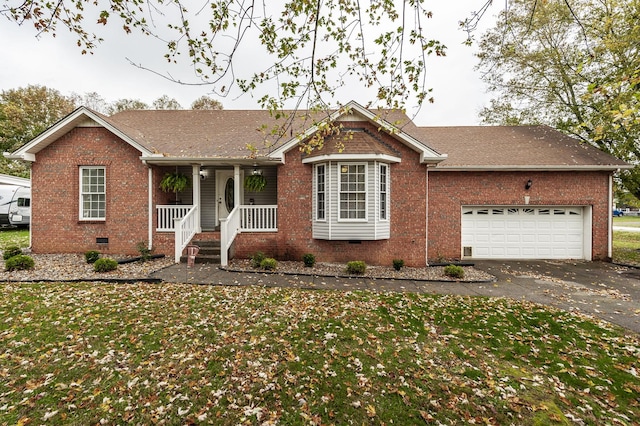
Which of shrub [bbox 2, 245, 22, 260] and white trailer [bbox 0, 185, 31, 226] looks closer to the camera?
shrub [bbox 2, 245, 22, 260]

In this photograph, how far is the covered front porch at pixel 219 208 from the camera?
9.36 m

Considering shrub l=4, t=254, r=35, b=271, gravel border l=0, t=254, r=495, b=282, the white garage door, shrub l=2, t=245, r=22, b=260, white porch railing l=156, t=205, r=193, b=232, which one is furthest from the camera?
the white garage door

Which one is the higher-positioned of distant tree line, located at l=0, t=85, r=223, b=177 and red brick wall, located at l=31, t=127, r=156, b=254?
distant tree line, located at l=0, t=85, r=223, b=177

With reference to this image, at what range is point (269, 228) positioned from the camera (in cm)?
1009

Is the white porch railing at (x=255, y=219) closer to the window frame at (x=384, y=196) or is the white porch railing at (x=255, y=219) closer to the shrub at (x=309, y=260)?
the shrub at (x=309, y=260)

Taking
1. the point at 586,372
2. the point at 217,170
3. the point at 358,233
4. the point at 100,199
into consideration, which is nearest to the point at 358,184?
the point at 358,233

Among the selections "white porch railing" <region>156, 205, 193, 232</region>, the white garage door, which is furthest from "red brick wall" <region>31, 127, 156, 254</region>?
the white garage door

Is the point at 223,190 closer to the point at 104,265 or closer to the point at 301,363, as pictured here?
the point at 104,265

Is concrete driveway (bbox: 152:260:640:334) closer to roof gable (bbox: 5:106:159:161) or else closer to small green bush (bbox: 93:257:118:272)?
small green bush (bbox: 93:257:118:272)

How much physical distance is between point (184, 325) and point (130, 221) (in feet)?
24.4

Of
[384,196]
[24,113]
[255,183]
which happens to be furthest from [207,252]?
[24,113]

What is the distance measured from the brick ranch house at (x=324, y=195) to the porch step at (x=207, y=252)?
29cm

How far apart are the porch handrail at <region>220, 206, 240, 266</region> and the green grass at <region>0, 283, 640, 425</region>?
301cm

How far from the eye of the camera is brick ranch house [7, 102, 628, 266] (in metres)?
9.51
